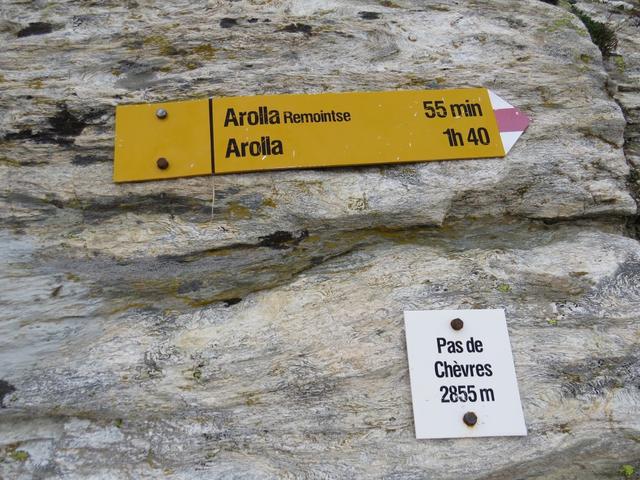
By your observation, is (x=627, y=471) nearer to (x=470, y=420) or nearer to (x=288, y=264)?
(x=470, y=420)

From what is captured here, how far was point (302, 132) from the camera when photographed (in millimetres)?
4051

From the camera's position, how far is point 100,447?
10.1 feet

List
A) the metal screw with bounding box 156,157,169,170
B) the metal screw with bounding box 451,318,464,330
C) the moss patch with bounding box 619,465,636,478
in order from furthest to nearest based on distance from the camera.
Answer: the metal screw with bounding box 156,157,169,170 → the metal screw with bounding box 451,318,464,330 → the moss patch with bounding box 619,465,636,478

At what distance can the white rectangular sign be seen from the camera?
320 cm

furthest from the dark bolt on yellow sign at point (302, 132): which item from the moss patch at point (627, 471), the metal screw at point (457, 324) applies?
the moss patch at point (627, 471)

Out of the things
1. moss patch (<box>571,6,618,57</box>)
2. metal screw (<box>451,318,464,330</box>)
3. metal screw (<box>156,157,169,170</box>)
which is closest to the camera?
metal screw (<box>451,318,464,330</box>)

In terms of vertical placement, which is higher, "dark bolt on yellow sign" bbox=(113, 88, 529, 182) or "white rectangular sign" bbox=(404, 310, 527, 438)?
"dark bolt on yellow sign" bbox=(113, 88, 529, 182)

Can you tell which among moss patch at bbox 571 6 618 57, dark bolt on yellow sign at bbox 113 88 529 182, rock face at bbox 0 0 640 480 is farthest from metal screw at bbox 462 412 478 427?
moss patch at bbox 571 6 618 57

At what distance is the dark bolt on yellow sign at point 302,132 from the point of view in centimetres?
391

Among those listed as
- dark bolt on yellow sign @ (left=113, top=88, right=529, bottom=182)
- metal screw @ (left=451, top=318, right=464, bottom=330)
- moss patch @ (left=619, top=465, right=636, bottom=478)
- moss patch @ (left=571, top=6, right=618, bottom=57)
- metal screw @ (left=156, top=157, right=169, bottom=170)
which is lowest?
moss patch @ (left=619, top=465, right=636, bottom=478)

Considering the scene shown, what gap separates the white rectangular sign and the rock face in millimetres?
105

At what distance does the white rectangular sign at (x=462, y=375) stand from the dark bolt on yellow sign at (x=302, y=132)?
1438 mm

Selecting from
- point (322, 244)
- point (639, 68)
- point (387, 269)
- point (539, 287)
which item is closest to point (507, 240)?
point (539, 287)

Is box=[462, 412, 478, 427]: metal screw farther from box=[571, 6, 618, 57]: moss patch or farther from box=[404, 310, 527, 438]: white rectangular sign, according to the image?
box=[571, 6, 618, 57]: moss patch
